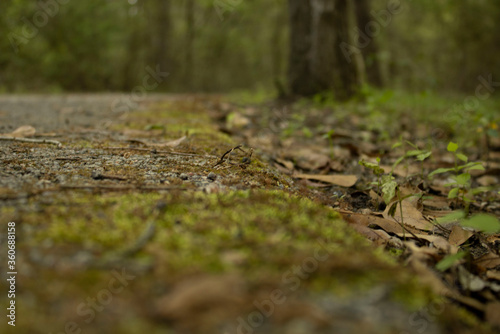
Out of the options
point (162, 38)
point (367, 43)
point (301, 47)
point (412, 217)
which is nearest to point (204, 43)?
point (162, 38)

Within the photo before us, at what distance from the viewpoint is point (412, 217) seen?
2119 millimetres

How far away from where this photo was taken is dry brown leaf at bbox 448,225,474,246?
1.96 m

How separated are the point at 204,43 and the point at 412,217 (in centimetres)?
1928

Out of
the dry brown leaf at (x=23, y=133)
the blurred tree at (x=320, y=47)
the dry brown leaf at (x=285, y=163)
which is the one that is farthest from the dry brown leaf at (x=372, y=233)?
the blurred tree at (x=320, y=47)

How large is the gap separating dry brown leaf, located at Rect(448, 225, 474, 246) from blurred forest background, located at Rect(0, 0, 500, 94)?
2.91 m

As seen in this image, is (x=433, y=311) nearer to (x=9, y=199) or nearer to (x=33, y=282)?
(x=33, y=282)

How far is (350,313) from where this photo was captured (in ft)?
3.30

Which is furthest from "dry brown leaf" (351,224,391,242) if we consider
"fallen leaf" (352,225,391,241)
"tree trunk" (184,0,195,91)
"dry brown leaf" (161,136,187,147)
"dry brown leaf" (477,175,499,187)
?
"tree trunk" (184,0,195,91)

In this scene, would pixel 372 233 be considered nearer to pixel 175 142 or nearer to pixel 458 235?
pixel 458 235

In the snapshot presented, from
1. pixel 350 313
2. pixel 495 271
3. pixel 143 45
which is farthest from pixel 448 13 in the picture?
pixel 350 313

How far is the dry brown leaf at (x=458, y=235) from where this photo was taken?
1955 mm

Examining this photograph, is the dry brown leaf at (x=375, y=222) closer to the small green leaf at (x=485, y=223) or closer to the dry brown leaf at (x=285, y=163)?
the small green leaf at (x=485, y=223)

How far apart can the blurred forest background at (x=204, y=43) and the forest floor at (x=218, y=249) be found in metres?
3.24

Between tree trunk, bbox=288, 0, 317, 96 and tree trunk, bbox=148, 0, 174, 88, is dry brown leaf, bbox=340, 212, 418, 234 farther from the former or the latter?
tree trunk, bbox=148, 0, 174, 88
